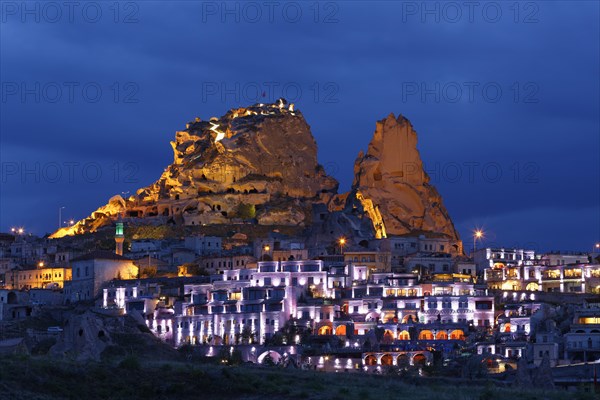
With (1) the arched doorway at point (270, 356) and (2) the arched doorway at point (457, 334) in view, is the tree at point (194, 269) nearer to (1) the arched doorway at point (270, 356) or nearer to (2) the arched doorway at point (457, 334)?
(1) the arched doorway at point (270, 356)

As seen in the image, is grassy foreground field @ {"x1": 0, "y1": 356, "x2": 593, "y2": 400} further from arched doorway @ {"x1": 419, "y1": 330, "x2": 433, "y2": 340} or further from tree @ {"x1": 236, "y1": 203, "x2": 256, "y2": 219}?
tree @ {"x1": 236, "y1": 203, "x2": 256, "y2": 219}

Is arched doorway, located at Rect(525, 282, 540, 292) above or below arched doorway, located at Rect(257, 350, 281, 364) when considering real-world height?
above

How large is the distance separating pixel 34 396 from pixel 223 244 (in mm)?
89499

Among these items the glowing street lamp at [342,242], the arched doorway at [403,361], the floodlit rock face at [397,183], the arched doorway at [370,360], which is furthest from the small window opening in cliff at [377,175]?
the arched doorway at [370,360]

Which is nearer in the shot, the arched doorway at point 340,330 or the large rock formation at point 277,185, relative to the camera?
the arched doorway at point 340,330

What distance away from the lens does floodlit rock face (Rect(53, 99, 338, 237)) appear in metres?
156

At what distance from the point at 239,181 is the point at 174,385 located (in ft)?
349

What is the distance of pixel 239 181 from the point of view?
525 ft

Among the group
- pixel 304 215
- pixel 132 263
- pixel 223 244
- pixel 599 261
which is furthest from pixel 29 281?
pixel 599 261

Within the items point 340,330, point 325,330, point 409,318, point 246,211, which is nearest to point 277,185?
point 246,211

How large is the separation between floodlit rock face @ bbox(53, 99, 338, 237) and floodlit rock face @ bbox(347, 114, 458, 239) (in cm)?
1171

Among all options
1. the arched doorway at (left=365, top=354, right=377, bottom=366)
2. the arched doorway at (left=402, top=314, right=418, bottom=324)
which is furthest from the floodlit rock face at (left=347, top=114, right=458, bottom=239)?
the arched doorway at (left=365, top=354, right=377, bottom=366)

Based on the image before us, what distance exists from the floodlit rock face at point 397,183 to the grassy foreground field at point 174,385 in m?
83.0

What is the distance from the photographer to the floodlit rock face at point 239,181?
156 meters
